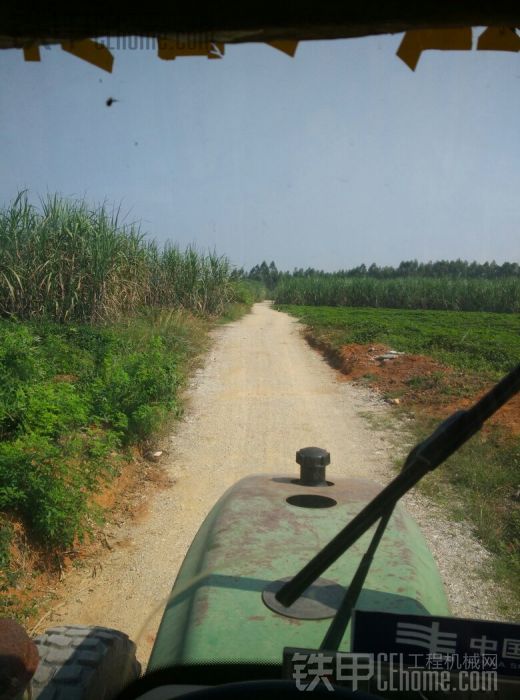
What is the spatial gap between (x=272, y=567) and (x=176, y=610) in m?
0.28

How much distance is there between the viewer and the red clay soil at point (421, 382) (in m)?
6.76

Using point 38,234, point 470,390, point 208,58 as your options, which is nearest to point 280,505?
point 208,58

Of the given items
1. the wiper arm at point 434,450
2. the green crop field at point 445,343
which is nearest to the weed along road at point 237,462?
the wiper arm at point 434,450

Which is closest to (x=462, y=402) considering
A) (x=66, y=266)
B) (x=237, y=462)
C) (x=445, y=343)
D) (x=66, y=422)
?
(x=237, y=462)

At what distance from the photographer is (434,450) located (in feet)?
3.58

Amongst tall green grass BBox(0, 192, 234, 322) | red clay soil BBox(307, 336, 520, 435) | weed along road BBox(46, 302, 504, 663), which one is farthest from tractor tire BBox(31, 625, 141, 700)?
tall green grass BBox(0, 192, 234, 322)

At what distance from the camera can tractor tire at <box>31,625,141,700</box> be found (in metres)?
1.61

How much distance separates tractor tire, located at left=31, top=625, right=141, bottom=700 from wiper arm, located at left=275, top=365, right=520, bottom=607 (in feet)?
2.90

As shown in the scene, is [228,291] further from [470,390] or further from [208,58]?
[208,58]

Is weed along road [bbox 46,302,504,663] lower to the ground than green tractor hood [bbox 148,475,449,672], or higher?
lower

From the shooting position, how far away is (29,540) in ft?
13.3

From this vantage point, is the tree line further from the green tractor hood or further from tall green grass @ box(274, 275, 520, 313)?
the green tractor hood

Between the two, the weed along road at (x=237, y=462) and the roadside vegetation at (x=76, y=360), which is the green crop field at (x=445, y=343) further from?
the roadside vegetation at (x=76, y=360)

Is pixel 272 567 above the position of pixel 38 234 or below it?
below
